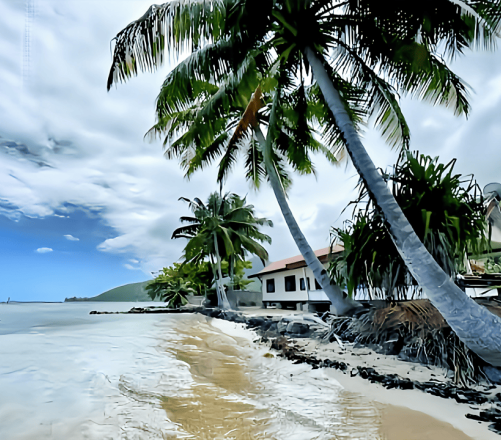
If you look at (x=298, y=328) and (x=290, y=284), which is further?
(x=290, y=284)

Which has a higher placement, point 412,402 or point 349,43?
point 349,43

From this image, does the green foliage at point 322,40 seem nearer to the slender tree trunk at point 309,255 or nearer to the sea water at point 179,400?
the slender tree trunk at point 309,255

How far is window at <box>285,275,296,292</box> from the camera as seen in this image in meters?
19.5

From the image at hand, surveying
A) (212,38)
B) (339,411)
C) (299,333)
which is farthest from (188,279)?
(339,411)

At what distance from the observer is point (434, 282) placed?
13.1 ft

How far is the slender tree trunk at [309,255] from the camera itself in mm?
7625

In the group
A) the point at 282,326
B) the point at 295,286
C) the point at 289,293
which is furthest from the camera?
the point at 289,293

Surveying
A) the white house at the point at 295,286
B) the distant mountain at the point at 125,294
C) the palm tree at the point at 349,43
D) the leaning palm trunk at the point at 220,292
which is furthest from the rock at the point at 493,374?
the distant mountain at the point at 125,294

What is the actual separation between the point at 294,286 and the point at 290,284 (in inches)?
23.1

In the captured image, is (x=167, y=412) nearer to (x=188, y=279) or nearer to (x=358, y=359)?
(x=358, y=359)

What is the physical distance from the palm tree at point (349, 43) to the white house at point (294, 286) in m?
9.34

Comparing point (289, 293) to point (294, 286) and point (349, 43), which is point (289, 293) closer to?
point (294, 286)

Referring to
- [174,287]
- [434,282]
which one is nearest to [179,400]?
[434,282]

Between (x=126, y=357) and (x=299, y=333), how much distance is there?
4.10 meters
